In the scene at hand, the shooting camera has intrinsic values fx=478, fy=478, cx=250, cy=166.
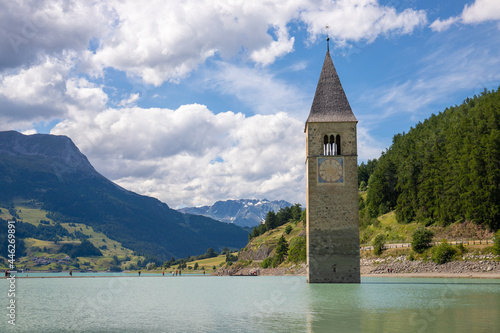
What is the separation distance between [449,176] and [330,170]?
132 ft

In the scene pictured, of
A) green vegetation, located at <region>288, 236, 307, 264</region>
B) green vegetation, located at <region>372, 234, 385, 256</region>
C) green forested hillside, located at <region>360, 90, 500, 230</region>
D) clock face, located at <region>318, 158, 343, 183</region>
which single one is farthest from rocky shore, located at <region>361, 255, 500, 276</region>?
green vegetation, located at <region>288, 236, 307, 264</region>

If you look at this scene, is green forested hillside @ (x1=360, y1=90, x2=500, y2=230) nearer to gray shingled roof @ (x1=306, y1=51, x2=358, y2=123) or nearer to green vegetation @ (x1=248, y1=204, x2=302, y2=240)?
gray shingled roof @ (x1=306, y1=51, x2=358, y2=123)

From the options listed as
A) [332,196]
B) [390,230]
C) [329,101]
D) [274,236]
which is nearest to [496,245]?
[332,196]

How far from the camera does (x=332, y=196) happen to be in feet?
172

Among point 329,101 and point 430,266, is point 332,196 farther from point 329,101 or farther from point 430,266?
point 430,266

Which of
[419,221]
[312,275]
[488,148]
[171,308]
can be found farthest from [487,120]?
[171,308]

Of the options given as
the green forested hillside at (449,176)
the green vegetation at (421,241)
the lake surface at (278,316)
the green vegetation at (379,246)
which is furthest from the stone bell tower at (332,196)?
the green vegetation at (379,246)

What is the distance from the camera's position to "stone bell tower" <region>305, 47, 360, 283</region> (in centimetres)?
5138

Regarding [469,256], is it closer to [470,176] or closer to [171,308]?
[470,176]

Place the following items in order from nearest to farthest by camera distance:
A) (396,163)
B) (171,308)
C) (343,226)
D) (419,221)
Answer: (171,308), (343,226), (419,221), (396,163)

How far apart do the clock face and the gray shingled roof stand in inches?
181

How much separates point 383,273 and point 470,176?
2043 centimetres

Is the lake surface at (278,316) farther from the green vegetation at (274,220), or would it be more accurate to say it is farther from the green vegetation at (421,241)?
the green vegetation at (274,220)

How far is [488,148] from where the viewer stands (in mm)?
73688
